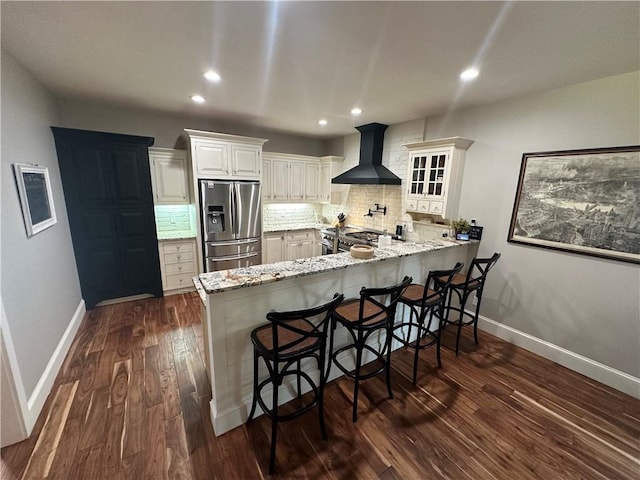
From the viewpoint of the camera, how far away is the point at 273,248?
488cm

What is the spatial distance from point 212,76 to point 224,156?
162 centimetres

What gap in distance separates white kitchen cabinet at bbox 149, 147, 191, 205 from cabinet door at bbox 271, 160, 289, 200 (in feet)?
4.83

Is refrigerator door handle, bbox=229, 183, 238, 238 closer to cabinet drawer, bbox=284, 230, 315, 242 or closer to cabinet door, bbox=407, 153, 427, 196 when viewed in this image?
cabinet drawer, bbox=284, 230, 315, 242

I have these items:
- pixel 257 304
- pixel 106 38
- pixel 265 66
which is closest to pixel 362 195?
pixel 265 66

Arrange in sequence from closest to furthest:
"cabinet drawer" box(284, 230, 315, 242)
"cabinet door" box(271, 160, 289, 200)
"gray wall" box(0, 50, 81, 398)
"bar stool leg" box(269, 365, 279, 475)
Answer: "bar stool leg" box(269, 365, 279, 475)
"gray wall" box(0, 50, 81, 398)
"cabinet door" box(271, 160, 289, 200)
"cabinet drawer" box(284, 230, 315, 242)

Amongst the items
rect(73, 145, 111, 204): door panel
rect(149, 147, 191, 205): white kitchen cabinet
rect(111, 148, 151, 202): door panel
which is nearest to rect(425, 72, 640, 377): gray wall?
rect(149, 147, 191, 205): white kitchen cabinet

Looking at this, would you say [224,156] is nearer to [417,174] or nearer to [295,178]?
[295,178]

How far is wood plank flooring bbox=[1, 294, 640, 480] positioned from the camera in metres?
1.61

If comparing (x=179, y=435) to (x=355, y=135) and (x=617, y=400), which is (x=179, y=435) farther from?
(x=355, y=135)

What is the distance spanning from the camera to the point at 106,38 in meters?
1.82

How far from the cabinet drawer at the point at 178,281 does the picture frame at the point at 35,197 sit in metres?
1.58

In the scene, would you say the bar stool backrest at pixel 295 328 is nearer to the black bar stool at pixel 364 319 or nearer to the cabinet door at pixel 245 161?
the black bar stool at pixel 364 319

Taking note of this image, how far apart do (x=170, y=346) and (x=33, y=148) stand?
2.30 m

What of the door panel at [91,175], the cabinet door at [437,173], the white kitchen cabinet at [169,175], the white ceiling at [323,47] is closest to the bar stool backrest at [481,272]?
the cabinet door at [437,173]
